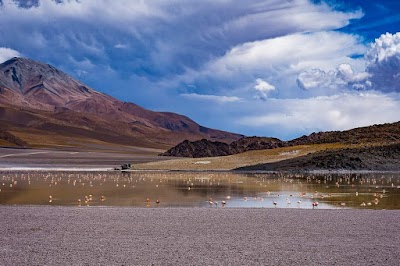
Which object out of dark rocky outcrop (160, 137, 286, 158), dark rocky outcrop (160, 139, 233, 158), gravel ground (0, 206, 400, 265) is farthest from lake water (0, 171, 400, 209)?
dark rocky outcrop (160, 139, 233, 158)

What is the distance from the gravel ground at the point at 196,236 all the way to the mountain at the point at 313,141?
190 ft

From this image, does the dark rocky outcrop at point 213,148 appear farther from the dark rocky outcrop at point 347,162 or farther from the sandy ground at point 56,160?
the dark rocky outcrop at point 347,162

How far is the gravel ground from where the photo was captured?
514 inches

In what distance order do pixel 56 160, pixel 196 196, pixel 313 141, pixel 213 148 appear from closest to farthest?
pixel 196 196 < pixel 56 160 < pixel 313 141 < pixel 213 148

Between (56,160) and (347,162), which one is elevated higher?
(56,160)

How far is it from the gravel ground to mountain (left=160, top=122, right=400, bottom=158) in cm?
5795

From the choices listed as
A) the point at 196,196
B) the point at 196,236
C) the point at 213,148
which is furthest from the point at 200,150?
the point at 196,236

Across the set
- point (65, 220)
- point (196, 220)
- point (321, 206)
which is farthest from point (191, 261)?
point (321, 206)

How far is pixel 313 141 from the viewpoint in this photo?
93188 millimetres

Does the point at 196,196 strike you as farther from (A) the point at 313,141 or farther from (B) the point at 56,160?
(A) the point at 313,141

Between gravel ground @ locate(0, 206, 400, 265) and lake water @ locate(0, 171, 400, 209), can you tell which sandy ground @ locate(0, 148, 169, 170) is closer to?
lake water @ locate(0, 171, 400, 209)

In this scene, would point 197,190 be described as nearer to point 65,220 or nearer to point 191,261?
point 65,220

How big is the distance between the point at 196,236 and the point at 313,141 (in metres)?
79.2

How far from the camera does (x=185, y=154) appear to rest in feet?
437
